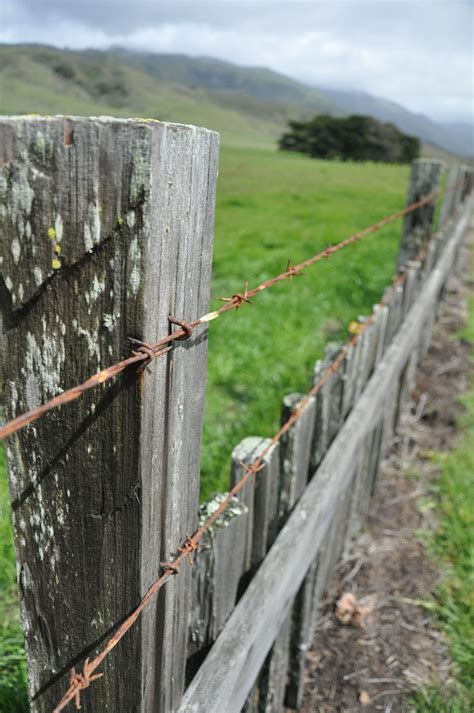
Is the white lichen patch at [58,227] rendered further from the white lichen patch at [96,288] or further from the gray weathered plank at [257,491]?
the gray weathered plank at [257,491]

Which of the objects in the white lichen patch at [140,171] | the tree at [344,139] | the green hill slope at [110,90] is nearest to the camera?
the white lichen patch at [140,171]

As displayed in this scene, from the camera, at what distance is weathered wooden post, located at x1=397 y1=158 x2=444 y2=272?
3.70 meters

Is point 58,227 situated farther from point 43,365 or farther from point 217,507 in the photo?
point 217,507

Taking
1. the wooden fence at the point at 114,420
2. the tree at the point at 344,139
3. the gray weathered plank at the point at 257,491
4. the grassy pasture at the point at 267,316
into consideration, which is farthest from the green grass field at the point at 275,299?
the tree at the point at 344,139

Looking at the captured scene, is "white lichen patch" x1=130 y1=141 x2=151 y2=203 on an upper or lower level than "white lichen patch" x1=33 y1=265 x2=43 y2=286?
upper

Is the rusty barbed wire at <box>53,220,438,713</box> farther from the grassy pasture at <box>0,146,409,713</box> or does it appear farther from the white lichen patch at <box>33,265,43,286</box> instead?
the grassy pasture at <box>0,146,409,713</box>

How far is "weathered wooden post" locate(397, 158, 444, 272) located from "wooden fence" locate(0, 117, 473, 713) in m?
2.90

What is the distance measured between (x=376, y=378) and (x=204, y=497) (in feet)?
3.52

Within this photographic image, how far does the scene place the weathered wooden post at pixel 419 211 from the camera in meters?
3.70

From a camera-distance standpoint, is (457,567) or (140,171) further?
(457,567)

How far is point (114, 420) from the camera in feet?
2.72

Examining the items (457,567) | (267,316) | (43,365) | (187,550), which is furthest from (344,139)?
(43,365)

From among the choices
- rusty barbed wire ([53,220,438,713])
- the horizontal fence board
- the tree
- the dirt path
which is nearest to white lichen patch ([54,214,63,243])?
rusty barbed wire ([53,220,438,713])

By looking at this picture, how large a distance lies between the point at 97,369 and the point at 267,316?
4764mm
